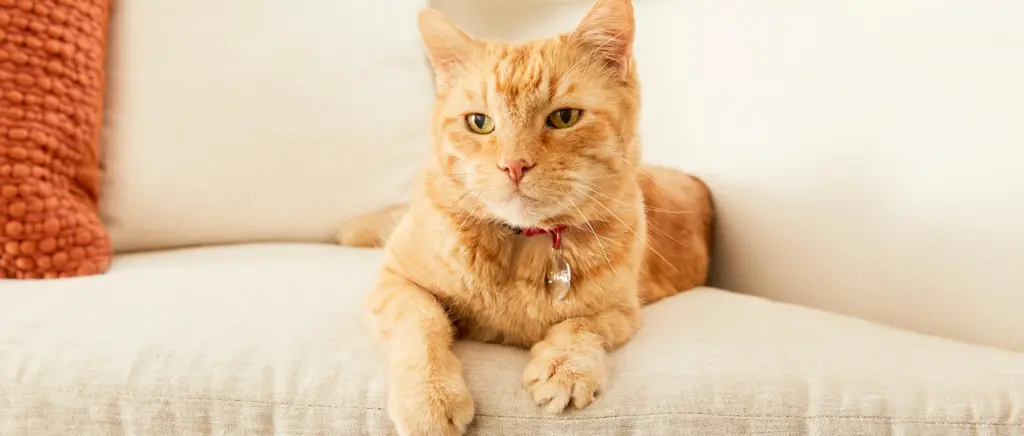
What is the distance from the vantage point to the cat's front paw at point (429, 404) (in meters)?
0.80

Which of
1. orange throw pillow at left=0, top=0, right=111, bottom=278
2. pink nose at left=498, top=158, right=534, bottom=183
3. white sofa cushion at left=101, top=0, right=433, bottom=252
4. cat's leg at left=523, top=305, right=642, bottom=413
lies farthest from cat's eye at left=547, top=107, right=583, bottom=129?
orange throw pillow at left=0, top=0, right=111, bottom=278

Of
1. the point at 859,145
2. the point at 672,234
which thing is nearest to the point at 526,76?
the point at 672,234

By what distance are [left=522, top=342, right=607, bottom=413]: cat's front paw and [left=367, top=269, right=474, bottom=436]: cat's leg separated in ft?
0.31

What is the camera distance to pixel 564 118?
3.45 feet

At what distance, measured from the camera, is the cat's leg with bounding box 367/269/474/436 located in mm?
810

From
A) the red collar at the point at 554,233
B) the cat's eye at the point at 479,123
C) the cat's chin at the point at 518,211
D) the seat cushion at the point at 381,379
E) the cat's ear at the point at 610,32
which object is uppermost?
the cat's ear at the point at 610,32

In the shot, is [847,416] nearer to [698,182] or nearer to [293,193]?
[698,182]

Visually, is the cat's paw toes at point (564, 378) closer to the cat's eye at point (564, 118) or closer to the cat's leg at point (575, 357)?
the cat's leg at point (575, 357)

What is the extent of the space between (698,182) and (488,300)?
31.8 inches

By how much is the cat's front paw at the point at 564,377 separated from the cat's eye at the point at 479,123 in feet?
1.20

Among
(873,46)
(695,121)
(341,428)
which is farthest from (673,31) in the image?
(341,428)

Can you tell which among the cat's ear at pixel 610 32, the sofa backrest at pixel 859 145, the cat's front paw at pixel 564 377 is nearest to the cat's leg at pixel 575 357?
the cat's front paw at pixel 564 377

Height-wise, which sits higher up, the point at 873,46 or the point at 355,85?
the point at 873,46

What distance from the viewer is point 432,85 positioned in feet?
6.61
